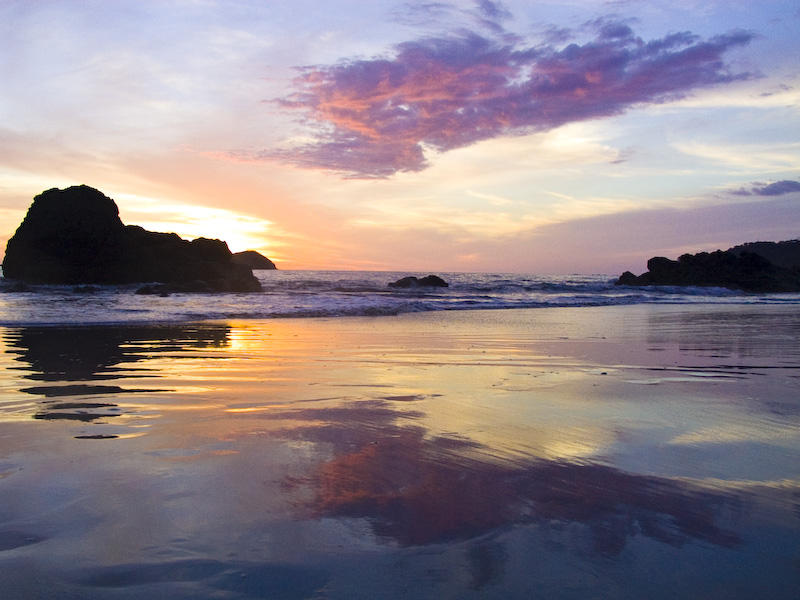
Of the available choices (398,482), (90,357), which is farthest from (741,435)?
(90,357)

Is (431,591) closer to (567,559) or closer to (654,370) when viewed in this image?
(567,559)

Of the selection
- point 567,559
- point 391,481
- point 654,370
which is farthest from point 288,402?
point 654,370

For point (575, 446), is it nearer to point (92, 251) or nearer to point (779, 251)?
point (92, 251)

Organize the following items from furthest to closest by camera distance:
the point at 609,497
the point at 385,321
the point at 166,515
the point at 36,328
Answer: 1. the point at 385,321
2. the point at 36,328
3. the point at 609,497
4. the point at 166,515

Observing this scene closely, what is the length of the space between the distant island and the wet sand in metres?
37.1

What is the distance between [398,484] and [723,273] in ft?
141

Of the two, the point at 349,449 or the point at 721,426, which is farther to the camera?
the point at 721,426

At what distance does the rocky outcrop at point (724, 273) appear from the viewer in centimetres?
3588

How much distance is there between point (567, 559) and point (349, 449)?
1.44m

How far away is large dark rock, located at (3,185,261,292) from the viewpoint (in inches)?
1323

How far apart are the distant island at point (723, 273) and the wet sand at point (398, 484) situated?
3705 cm

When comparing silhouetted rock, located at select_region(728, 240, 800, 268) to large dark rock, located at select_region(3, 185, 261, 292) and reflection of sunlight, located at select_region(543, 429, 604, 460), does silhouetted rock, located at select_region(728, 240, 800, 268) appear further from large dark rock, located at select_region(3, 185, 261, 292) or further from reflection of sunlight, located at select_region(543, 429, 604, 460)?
reflection of sunlight, located at select_region(543, 429, 604, 460)

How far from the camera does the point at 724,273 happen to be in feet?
125

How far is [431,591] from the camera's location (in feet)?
5.14
